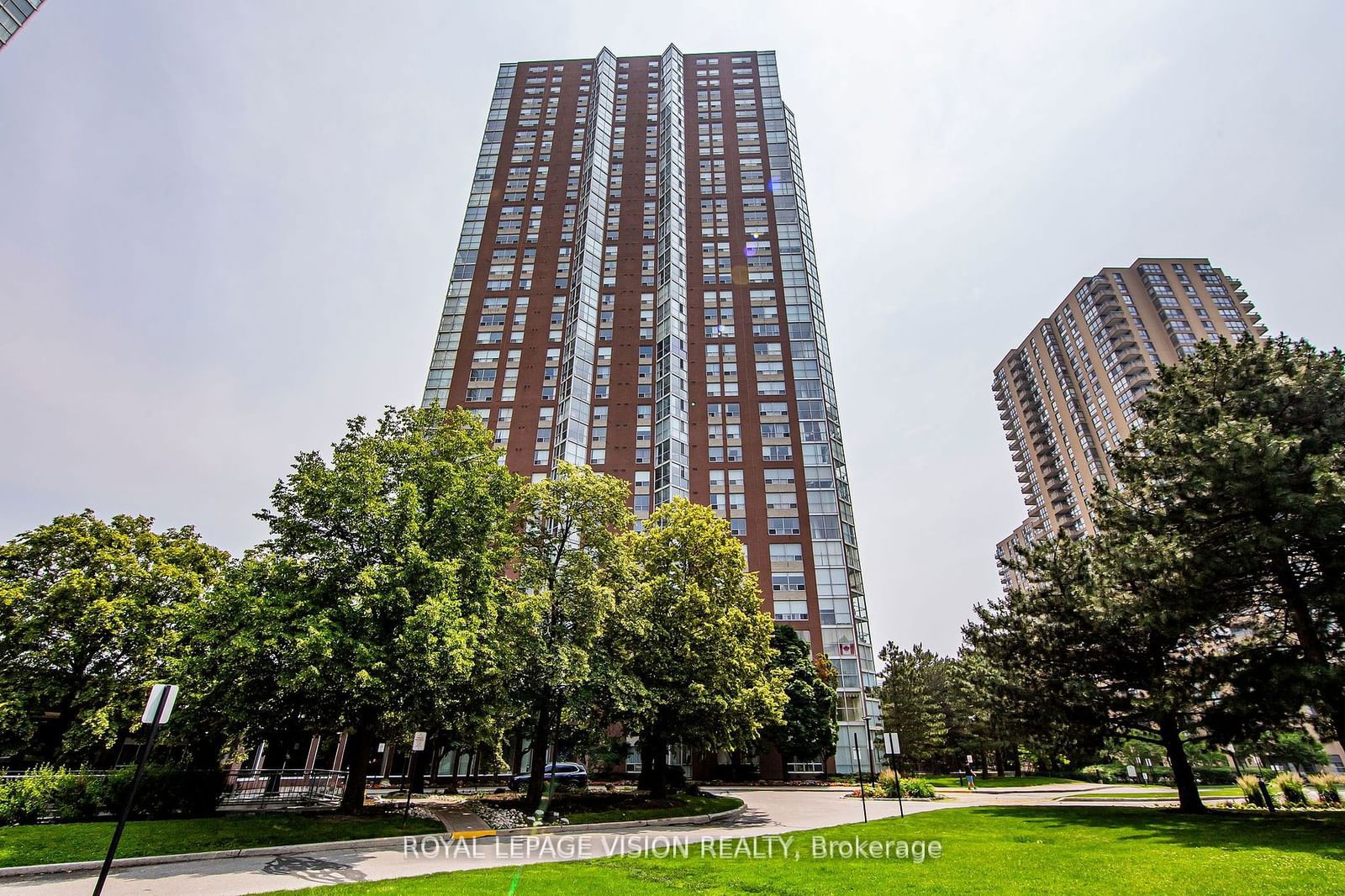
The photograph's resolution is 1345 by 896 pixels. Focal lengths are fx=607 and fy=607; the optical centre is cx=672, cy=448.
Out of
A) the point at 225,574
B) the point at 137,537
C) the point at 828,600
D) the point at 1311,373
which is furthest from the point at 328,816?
the point at 828,600

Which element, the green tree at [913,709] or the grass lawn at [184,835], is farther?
the green tree at [913,709]

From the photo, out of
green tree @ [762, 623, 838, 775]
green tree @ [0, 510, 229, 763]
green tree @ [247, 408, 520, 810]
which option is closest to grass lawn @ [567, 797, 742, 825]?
green tree @ [247, 408, 520, 810]

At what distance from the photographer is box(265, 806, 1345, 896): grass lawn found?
34.8 ft

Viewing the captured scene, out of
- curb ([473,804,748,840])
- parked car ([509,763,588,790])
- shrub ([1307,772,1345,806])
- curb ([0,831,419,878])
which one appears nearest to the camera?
curb ([0,831,419,878])

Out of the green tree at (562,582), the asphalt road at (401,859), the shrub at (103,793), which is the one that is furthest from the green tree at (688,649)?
the shrub at (103,793)

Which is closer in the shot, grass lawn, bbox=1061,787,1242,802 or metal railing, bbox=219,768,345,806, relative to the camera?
metal railing, bbox=219,768,345,806

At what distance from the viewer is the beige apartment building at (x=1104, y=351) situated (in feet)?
299

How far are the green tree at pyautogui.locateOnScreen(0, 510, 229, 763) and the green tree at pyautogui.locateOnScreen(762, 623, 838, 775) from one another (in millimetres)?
33597

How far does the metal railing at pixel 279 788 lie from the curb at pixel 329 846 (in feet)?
28.3

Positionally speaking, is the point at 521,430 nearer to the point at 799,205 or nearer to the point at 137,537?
the point at 137,537

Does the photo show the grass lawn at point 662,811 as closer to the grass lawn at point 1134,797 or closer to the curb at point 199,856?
the curb at point 199,856

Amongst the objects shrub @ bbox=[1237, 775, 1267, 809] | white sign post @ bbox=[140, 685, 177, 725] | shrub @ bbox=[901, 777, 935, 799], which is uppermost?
white sign post @ bbox=[140, 685, 177, 725]

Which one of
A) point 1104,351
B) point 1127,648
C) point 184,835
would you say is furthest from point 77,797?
point 1104,351

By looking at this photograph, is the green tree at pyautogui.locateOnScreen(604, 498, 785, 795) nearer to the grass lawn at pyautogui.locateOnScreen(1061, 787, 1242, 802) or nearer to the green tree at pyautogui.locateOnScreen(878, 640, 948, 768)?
the grass lawn at pyautogui.locateOnScreen(1061, 787, 1242, 802)
